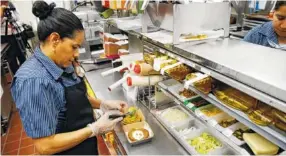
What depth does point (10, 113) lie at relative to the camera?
392 cm

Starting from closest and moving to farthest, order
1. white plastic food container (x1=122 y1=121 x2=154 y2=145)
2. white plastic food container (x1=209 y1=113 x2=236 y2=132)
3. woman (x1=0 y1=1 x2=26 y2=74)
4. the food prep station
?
the food prep station, white plastic food container (x1=209 y1=113 x2=236 y2=132), white plastic food container (x1=122 y1=121 x2=154 y2=145), woman (x1=0 y1=1 x2=26 y2=74)

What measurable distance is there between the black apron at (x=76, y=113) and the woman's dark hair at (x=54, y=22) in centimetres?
32

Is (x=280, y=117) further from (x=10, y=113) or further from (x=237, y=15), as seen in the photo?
(x=10, y=113)

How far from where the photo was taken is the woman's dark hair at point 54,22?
1095mm

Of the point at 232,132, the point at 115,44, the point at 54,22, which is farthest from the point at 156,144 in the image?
the point at 115,44

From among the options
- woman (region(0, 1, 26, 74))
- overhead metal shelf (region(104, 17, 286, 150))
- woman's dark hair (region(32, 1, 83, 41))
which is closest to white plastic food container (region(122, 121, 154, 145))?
overhead metal shelf (region(104, 17, 286, 150))

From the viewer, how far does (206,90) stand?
1.21 metres

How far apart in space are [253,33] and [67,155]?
1.81m

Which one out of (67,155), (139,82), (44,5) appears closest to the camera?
(44,5)

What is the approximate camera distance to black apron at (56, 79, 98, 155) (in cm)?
126

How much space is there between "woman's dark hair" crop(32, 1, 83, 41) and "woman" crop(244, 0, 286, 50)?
1525 mm

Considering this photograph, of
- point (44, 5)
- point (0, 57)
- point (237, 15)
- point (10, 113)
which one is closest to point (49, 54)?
point (44, 5)

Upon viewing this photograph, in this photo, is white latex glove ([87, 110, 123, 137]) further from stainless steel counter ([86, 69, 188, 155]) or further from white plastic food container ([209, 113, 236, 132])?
white plastic food container ([209, 113, 236, 132])

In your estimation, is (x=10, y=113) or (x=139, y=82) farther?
(x=10, y=113)
